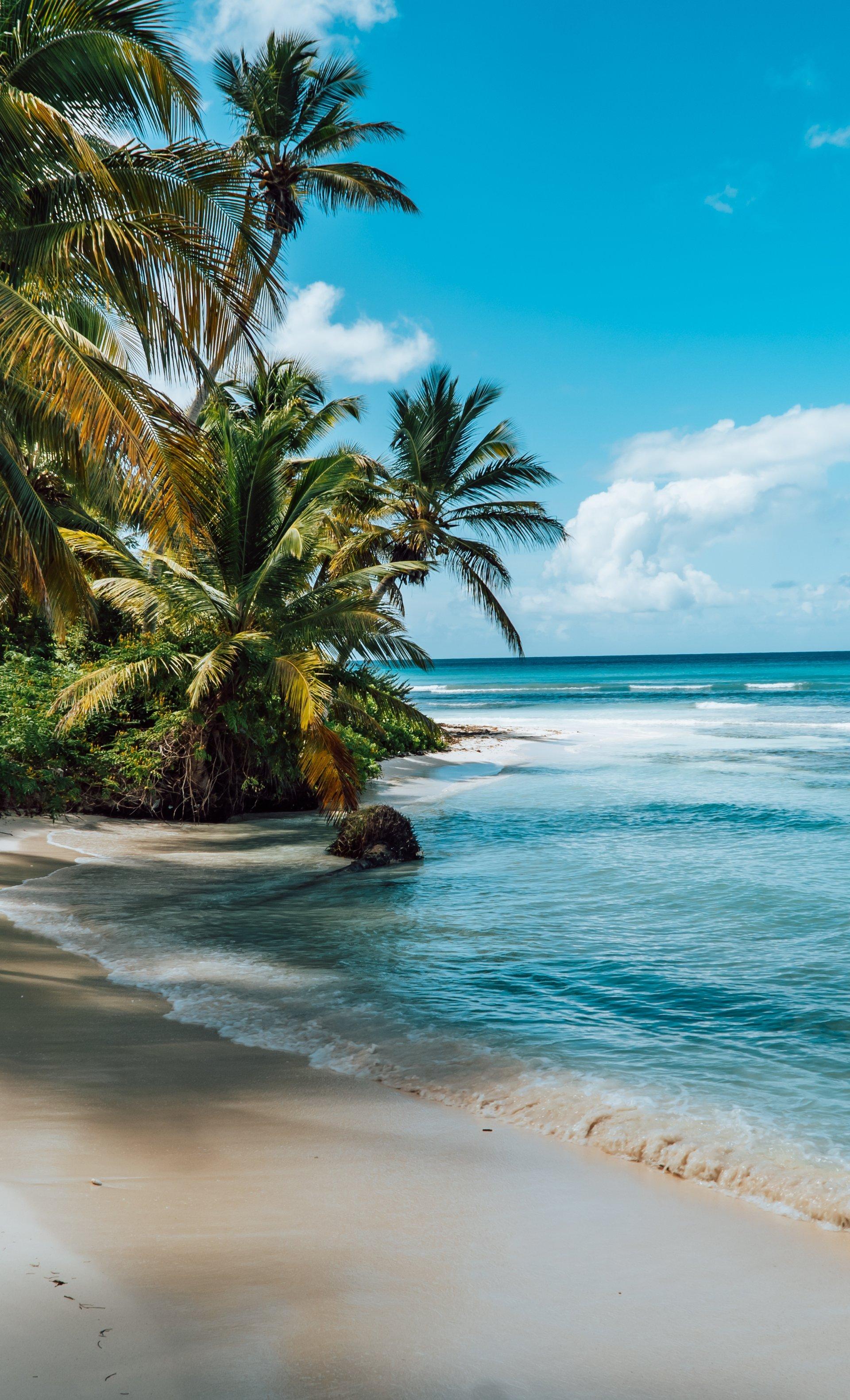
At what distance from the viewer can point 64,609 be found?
354 inches

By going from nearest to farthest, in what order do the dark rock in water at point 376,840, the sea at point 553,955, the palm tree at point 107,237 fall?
the sea at point 553,955
the palm tree at point 107,237
the dark rock in water at point 376,840

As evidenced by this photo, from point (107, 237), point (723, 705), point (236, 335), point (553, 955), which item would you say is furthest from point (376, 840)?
point (723, 705)

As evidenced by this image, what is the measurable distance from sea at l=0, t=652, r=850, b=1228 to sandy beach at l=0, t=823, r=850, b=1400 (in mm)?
399

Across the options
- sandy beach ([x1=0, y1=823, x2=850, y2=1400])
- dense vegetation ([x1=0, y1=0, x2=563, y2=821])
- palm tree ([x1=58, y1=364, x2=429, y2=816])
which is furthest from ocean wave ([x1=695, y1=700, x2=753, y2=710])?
sandy beach ([x1=0, y1=823, x2=850, y2=1400])

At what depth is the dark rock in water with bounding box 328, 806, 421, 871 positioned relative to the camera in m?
9.41

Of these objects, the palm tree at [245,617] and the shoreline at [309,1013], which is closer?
the shoreline at [309,1013]

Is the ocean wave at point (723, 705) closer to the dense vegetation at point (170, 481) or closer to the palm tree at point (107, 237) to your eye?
the dense vegetation at point (170, 481)

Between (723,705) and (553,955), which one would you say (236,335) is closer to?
(553,955)

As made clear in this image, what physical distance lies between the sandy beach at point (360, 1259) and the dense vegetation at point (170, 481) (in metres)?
4.86

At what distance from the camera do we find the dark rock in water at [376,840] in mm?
9414

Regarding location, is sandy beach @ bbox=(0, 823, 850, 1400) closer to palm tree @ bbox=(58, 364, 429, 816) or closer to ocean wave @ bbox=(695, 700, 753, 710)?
palm tree @ bbox=(58, 364, 429, 816)

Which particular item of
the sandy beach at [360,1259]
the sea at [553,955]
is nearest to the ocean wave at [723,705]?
the sea at [553,955]

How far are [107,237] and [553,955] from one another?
6463 mm

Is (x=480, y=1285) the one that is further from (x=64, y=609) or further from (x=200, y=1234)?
(x=64, y=609)
